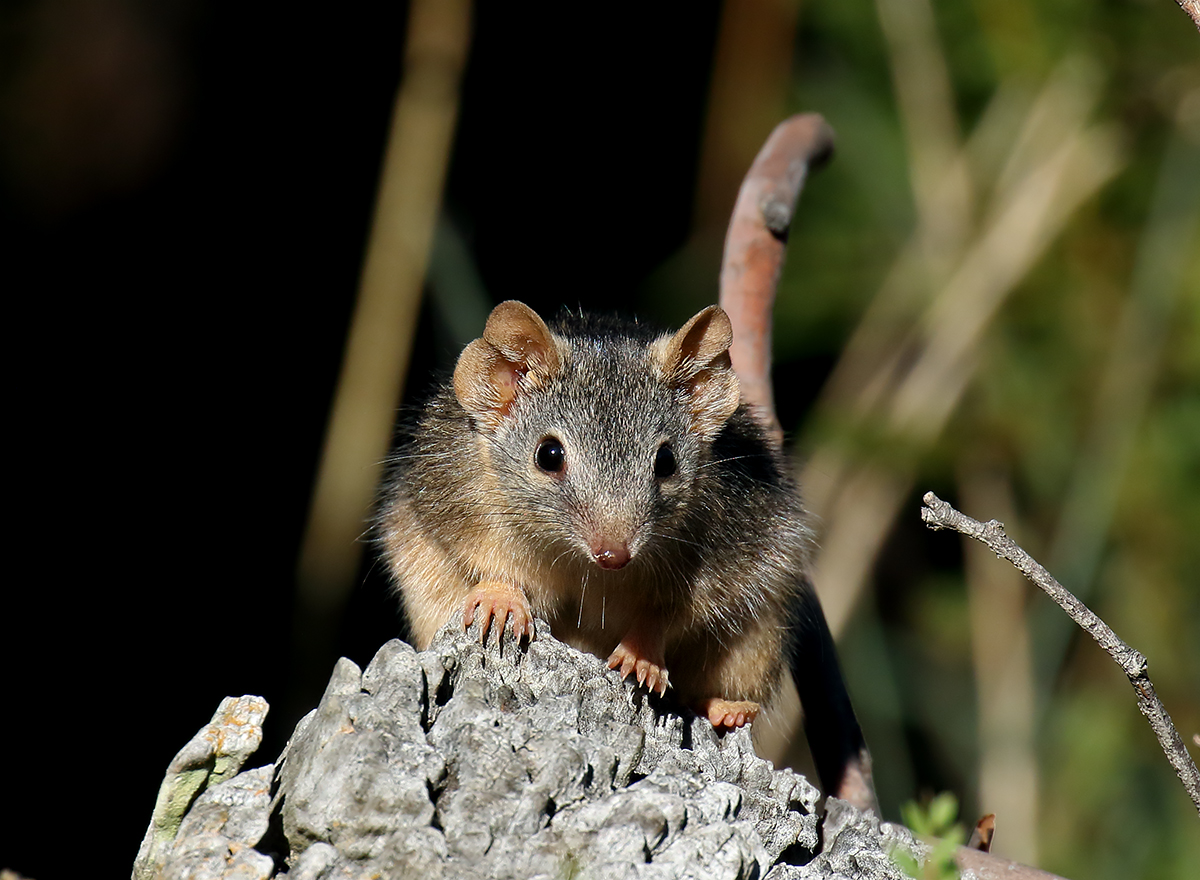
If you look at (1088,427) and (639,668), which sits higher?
(1088,427)

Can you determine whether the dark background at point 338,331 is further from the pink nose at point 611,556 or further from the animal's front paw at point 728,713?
the pink nose at point 611,556

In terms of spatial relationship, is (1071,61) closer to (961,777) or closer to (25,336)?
(961,777)

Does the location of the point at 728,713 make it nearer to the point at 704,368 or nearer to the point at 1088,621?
the point at 704,368

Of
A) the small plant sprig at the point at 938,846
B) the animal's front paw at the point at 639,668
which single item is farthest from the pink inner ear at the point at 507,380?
the small plant sprig at the point at 938,846

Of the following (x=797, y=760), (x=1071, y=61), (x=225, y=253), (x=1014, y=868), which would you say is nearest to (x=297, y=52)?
(x=225, y=253)

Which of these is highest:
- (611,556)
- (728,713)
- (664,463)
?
(664,463)

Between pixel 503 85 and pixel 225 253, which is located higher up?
pixel 503 85

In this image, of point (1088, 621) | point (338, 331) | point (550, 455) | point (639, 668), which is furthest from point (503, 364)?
point (338, 331)
